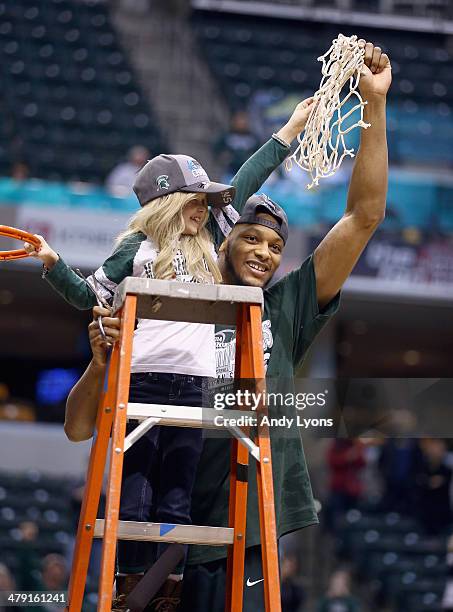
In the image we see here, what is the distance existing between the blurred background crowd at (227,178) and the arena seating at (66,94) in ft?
0.09

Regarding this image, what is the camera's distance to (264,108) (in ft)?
46.2

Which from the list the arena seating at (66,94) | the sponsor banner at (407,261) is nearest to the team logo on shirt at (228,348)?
the sponsor banner at (407,261)

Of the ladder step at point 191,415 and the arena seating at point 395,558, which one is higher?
the arena seating at point 395,558

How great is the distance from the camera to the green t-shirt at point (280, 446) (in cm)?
357

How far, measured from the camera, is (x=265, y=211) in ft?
12.7

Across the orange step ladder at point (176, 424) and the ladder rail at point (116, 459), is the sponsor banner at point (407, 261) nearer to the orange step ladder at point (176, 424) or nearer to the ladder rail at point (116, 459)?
the orange step ladder at point (176, 424)

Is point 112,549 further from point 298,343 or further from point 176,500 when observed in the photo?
point 298,343

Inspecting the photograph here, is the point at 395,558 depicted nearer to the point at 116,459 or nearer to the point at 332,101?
the point at 332,101

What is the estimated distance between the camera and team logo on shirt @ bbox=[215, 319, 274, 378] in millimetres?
3734

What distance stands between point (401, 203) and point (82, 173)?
11.1 feet

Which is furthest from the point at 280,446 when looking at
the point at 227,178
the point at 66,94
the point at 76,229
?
the point at 66,94

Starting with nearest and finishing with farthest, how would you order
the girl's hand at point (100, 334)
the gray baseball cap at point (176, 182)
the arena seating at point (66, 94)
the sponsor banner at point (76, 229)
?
the girl's hand at point (100, 334) < the gray baseball cap at point (176, 182) < the sponsor banner at point (76, 229) < the arena seating at point (66, 94)

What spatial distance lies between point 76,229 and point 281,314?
869cm

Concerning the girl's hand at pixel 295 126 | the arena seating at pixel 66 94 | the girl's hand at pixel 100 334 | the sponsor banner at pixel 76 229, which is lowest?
the girl's hand at pixel 100 334
